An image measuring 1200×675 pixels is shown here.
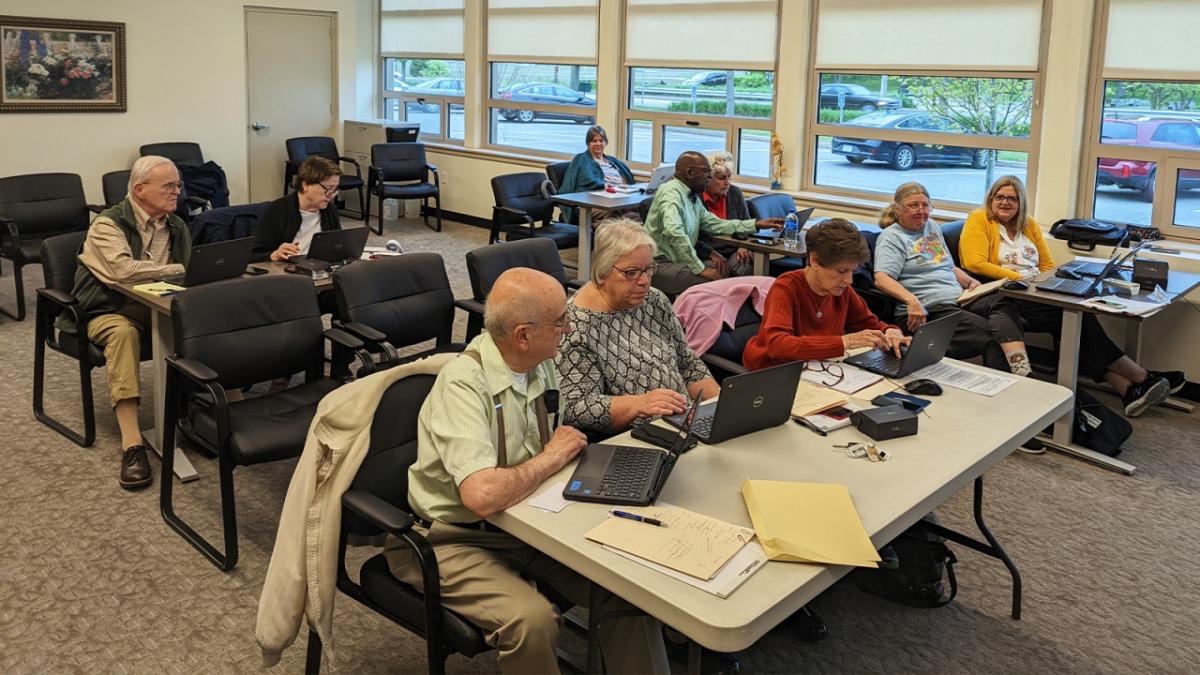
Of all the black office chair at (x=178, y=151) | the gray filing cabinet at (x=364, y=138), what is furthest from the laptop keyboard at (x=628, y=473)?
the gray filing cabinet at (x=364, y=138)

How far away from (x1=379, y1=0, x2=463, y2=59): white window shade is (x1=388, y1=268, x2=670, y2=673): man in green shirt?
28.0 ft

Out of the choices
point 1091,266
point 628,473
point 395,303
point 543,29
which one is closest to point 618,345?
point 628,473

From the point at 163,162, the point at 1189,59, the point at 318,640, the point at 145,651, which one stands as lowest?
the point at 145,651

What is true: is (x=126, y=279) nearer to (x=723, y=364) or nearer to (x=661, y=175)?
(x=723, y=364)

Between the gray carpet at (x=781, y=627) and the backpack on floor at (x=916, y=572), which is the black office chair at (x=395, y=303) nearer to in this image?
the gray carpet at (x=781, y=627)

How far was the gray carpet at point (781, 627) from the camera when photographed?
119 inches

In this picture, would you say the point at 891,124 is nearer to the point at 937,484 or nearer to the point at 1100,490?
the point at 1100,490

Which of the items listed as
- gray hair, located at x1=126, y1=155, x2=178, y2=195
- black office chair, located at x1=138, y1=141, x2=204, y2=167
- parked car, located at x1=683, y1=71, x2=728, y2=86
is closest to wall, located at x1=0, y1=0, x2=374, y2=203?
black office chair, located at x1=138, y1=141, x2=204, y2=167

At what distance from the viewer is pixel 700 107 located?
27.5 ft

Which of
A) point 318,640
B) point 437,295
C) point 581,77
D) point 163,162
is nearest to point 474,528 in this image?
point 318,640

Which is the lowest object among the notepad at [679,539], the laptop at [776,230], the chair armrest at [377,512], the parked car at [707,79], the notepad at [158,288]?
the chair armrest at [377,512]

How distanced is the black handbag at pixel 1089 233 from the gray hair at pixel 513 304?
14.4 ft

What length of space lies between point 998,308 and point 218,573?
12.4 feet

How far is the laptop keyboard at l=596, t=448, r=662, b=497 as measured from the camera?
2.30 m
